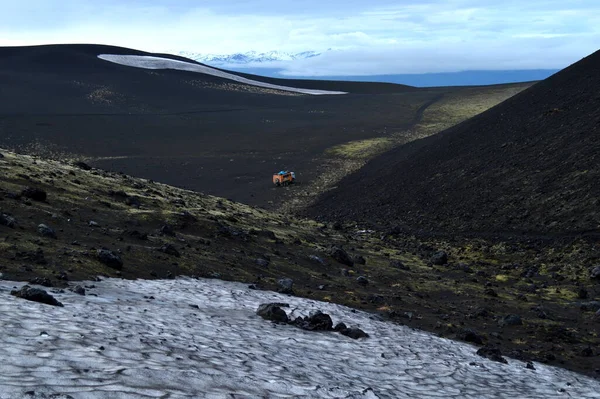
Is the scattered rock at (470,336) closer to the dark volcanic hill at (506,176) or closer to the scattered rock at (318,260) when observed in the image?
the scattered rock at (318,260)

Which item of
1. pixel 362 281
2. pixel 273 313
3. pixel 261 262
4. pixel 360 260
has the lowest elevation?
pixel 360 260

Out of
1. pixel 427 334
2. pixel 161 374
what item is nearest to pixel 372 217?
pixel 427 334

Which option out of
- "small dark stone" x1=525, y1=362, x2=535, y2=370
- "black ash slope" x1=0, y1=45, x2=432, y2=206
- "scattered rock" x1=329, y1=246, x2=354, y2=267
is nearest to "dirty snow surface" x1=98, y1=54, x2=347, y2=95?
"black ash slope" x1=0, y1=45, x2=432, y2=206

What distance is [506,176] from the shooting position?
48.1 metres

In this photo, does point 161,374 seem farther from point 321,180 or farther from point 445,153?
point 321,180

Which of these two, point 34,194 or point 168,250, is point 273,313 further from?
point 34,194

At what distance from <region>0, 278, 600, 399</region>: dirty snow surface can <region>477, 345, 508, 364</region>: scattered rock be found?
301mm

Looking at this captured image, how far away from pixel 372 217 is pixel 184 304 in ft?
107

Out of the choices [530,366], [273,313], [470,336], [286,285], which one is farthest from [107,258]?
[530,366]

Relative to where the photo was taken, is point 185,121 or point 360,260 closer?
point 360,260

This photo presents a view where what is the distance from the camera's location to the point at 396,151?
267 feet

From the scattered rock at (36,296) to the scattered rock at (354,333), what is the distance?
283 inches

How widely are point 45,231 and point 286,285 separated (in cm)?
804

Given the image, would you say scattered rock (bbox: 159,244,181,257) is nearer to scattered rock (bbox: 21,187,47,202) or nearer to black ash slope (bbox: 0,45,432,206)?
scattered rock (bbox: 21,187,47,202)
